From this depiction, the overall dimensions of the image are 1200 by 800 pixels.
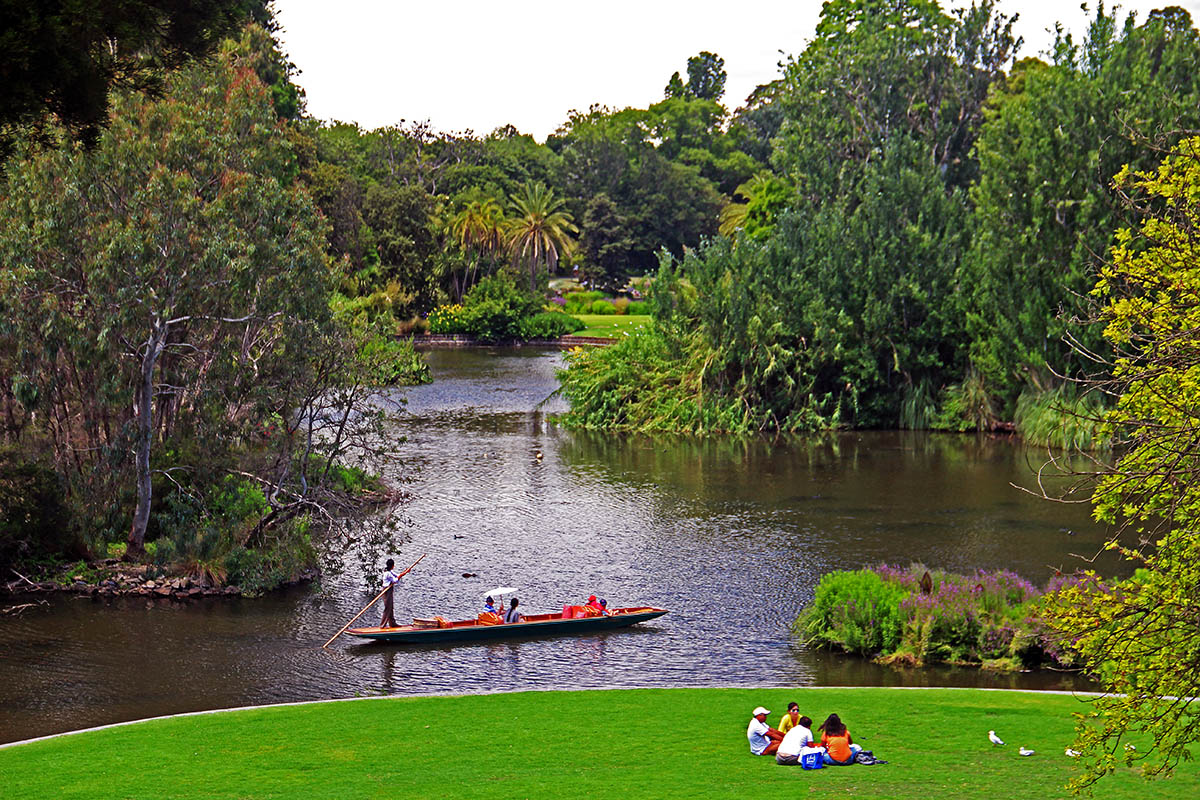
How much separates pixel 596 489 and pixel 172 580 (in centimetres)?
1545

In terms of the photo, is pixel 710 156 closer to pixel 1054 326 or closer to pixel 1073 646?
pixel 1054 326

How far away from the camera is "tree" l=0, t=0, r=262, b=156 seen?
10.5 meters

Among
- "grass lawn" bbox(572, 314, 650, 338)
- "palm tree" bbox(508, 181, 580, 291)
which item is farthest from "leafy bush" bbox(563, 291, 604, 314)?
"palm tree" bbox(508, 181, 580, 291)

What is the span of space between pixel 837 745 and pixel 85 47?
450 inches

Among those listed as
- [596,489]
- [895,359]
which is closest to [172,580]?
[596,489]

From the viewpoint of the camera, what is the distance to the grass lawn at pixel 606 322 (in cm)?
9184

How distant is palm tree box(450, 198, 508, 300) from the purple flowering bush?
251ft

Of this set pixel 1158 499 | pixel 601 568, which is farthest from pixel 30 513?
pixel 1158 499

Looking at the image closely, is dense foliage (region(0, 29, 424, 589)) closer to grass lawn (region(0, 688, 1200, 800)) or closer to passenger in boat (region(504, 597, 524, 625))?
passenger in boat (region(504, 597, 524, 625))

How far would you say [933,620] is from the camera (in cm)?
2320

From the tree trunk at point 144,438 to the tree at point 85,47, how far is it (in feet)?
50.5

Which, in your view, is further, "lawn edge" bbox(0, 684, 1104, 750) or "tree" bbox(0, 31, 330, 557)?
"tree" bbox(0, 31, 330, 557)

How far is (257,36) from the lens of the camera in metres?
55.2

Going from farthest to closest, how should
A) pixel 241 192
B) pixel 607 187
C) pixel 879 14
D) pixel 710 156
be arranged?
pixel 710 156 < pixel 607 187 < pixel 879 14 < pixel 241 192
